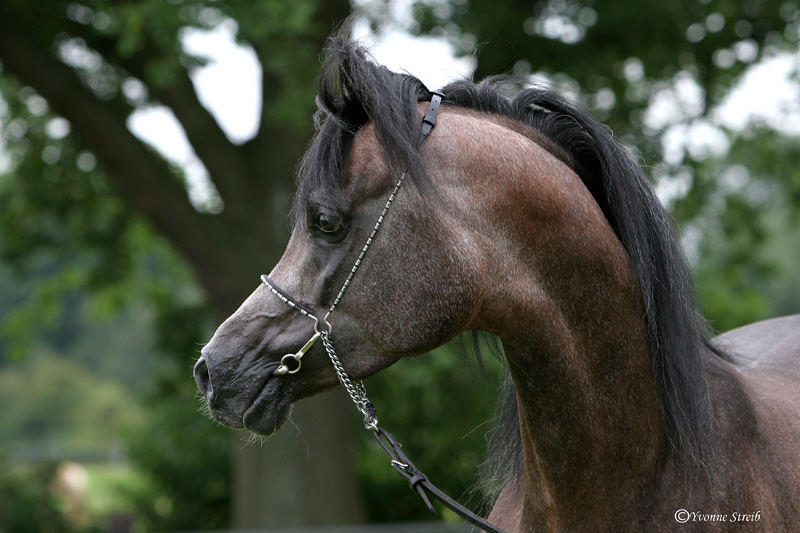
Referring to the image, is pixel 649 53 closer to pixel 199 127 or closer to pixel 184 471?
pixel 199 127

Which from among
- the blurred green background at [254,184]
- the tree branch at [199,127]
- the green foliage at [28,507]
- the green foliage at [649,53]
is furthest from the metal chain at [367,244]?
the green foliage at [28,507]

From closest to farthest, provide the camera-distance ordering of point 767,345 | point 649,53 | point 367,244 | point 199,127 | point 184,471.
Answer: point 367,244 < point 767,345 < point 199,127 < point 649,53 < point 184,471

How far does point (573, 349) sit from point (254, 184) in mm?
7689

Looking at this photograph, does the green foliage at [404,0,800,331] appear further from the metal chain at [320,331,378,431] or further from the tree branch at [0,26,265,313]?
the metal chain at [320,331,378,431]

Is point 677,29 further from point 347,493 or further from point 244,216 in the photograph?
point 347,493

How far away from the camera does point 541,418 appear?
253 cm

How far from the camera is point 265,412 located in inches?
98.0

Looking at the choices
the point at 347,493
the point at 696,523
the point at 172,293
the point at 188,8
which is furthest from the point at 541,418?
the point at 172,293

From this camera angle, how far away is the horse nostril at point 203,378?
97.3 inches

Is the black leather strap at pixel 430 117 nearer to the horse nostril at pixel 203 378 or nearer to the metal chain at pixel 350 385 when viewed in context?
the metal chain at pixel 350 385

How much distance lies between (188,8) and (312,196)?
5431mm

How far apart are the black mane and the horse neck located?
Result: 0.07 metres

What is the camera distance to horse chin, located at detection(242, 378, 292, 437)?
248 centimetres

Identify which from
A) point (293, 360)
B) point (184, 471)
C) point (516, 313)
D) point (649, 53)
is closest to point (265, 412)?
point (293, 360)
